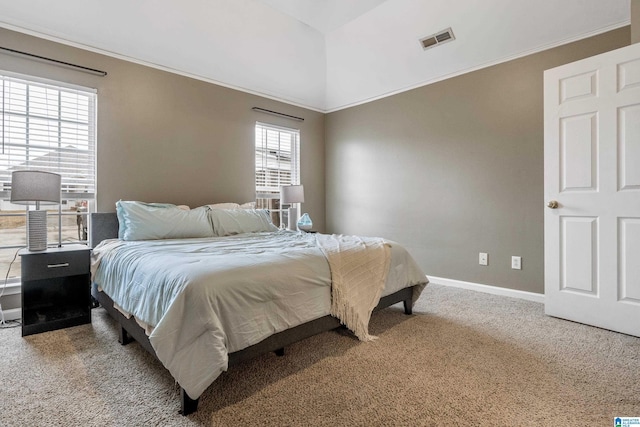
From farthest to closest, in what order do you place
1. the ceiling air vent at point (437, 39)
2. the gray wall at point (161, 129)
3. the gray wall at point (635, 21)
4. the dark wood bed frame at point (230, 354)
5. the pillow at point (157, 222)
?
the ceiling air vent at point (437, 39) < the gray wall at point (161, 129) < the pillow at point (157, 222) < the gray wall at point (635, 21) < the dark wood bed frame at point (230, 354)

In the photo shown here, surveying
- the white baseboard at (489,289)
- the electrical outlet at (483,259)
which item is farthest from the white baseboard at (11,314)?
the electrical outlet at (483,259)

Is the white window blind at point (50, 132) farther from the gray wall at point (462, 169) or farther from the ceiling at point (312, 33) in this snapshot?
the gray wall at point (462, 169)

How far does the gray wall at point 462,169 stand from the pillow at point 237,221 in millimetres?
1703

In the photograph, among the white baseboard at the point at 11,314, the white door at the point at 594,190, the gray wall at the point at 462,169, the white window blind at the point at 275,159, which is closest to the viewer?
the white door at the point at 594,190

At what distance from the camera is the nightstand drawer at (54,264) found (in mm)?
2377

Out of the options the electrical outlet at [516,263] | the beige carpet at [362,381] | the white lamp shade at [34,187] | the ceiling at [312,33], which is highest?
the ceiling at [312,33]

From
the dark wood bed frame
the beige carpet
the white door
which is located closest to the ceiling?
the white door

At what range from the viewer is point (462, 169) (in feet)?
12.1

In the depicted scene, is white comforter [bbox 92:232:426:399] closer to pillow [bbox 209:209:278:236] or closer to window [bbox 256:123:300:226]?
pillow [bbox 209:209:278:236]

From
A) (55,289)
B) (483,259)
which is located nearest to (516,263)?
(483,259)

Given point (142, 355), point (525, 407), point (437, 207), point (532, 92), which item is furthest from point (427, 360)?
point (532, 92)

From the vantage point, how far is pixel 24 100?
2.84 meters

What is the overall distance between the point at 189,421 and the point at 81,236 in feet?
8.59

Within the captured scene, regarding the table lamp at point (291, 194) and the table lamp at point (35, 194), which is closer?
the table lamp at point (35, 194)
